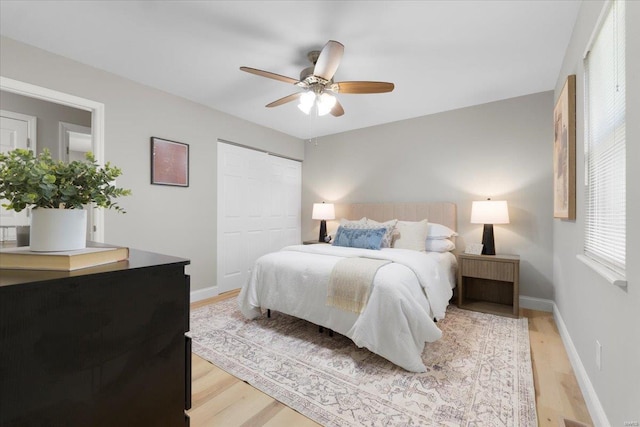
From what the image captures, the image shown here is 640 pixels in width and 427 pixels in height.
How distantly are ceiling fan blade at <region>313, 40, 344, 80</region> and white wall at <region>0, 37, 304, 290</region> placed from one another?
2027mm

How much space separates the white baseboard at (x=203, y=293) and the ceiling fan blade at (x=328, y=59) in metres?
2.89

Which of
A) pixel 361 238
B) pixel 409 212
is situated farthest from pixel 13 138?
pixel 409 212

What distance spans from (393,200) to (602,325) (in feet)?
9.64

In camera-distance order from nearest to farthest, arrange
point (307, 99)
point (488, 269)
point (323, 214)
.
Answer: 1. point (307, 99)
2. point (488, 269)
3. point (323, 214)

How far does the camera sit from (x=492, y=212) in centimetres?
315

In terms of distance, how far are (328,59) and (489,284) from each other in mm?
3176

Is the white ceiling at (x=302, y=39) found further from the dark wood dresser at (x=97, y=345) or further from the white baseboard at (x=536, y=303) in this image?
the white baseboard at (x=536, y=303)

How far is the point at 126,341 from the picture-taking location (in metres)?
0.75

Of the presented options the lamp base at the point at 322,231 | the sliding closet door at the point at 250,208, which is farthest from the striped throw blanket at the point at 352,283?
the lamp base at the point at 322,231

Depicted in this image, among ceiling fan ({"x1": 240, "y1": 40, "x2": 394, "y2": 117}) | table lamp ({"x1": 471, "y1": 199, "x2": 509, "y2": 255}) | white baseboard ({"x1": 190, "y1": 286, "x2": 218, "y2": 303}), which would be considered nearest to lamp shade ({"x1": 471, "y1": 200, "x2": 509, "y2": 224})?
table lamp ({"x1": 471, "y1": 199, "x2": 509, "y2": 255})

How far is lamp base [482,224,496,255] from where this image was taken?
3.25 m

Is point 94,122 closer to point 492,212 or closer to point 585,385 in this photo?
point 492,212

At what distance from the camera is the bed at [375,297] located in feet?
6.55

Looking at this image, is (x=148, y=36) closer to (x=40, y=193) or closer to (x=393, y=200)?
(x=40, y=193)
